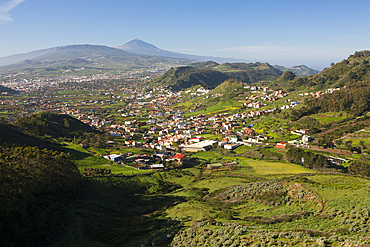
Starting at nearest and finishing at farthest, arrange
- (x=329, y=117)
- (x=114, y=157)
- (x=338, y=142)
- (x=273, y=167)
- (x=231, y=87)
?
1. (x=273, y=167)
2. (x=114, y=157)
3. (x=338, y=142)
4. (x=329, y=117)
5. (x=231, y=87)

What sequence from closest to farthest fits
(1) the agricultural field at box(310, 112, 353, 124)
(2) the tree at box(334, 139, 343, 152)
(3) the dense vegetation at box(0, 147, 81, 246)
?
(3) the dense vegetation at box(0, 147, 81, 246) < (2) the tree at box(334, 139, 343, 152) < (1) the agricultural field at box(310, 112, 353, 124)

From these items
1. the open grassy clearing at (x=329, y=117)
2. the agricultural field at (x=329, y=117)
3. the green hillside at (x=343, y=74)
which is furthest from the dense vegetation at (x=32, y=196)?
the green hillside at (x=343, y=74)

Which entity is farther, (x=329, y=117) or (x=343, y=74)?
(x=343, y=74)

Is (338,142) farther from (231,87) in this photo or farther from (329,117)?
(231,87)

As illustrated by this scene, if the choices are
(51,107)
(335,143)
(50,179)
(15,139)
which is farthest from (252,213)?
(51,107)

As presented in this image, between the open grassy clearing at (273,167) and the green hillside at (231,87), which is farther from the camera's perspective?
the green hillside at (231,87)

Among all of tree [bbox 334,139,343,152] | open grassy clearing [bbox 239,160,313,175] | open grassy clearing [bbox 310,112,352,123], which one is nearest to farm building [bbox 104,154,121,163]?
open grassy clearing [bbox 239,160,313,175]

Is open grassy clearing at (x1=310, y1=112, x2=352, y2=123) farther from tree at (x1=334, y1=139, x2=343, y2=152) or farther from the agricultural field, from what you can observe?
tree at (x1=334, y1=139, x2=343, y2=152)

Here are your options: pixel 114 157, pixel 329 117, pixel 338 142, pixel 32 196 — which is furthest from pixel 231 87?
pixel 32 196

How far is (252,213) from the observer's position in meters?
22.8

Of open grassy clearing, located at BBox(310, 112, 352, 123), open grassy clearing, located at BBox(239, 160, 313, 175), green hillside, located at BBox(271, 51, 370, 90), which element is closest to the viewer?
open grassy clearing, located at BBox(239, 160, 313, 175)

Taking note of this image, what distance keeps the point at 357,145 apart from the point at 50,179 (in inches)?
2523

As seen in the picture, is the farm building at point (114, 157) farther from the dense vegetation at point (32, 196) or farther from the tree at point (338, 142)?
the tree at point (338, 142)

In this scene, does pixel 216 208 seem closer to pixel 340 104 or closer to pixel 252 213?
pixel 252 213
